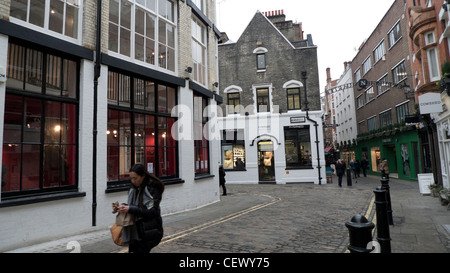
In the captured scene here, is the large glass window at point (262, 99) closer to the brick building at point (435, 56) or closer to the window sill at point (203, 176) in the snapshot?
the brick building at point (435, 56)

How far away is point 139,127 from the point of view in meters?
8.52

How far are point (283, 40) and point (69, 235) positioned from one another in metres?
20.0

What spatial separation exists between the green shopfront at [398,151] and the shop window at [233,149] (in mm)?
11600

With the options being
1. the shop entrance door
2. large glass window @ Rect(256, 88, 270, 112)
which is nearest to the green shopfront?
the shop entrance door

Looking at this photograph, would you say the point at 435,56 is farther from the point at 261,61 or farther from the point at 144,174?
the point at 144,174

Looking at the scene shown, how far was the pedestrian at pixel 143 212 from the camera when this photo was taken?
10.1 feet

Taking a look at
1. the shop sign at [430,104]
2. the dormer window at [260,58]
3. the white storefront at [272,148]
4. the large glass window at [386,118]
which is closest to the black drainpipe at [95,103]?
the shop sign at [430,104]

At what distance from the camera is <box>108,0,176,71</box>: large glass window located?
8.02 meters

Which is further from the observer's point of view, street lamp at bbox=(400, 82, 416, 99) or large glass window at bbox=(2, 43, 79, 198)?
street lamp at bbox=(400, 82, 416, 99)

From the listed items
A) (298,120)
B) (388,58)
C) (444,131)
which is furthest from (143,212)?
(388,58)

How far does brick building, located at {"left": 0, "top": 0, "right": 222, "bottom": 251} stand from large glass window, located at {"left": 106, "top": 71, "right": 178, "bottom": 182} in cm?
3

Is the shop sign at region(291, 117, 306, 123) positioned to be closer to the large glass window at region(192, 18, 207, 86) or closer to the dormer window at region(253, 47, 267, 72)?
the dormer window at region(253, 47, 267, 72)

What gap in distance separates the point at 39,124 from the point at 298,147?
17.2 metres
